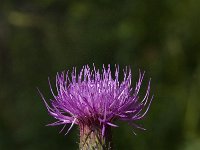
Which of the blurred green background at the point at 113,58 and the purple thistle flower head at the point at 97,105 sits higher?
the blurred green background at the point at 113,58

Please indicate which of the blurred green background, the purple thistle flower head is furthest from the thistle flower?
the blurred green background

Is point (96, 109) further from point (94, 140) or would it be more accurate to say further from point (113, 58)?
point (113, 58)

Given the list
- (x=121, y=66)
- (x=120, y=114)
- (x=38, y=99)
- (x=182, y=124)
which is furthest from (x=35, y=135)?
(x=120, y=114)

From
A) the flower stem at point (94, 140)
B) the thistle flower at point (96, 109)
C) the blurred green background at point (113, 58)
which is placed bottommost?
the flower stem at point (94, 140)

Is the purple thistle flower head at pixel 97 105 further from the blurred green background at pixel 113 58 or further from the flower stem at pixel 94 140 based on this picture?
the blurred green background at pixel 113 58

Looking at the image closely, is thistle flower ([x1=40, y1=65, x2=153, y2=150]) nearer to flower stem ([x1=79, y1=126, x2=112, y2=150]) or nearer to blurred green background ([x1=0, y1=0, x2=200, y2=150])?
flower stem ([x1=79, y1=126, x2=112, y2=150])

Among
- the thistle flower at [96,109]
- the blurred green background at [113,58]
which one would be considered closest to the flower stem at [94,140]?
the thistle flower at [96,109]

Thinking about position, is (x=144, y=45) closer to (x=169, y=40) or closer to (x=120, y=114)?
(x=169, y=40)
